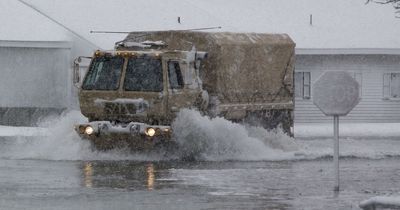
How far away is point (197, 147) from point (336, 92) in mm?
6780

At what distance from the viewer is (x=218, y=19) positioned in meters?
39.9

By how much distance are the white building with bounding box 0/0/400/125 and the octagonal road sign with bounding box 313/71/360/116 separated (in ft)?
68.2

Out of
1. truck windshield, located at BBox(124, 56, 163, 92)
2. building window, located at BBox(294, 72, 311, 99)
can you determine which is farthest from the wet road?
building window, located at BBox(294, 72, 311, 99)

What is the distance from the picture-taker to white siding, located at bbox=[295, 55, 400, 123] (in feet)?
136

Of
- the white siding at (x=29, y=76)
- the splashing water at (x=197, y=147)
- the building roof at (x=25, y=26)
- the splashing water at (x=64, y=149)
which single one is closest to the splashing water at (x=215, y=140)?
the splashing water at (x=197, y=147)

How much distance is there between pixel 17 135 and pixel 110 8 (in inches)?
380

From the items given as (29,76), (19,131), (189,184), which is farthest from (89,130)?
(29,76)

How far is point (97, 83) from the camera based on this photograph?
2303 centimetres

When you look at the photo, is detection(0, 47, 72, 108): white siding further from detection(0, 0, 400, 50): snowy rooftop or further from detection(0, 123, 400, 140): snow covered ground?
detection(0, 123, 400, 140): snow covered ground

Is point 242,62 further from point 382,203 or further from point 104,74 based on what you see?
point 382,203

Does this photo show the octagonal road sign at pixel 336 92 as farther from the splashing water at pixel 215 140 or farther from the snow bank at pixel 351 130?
the snow bank at pixel 351 130

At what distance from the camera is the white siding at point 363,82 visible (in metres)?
41.4

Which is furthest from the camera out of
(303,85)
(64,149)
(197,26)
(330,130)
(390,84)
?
(390,84)

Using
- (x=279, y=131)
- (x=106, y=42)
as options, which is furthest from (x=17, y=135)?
(x=279, y=131)
